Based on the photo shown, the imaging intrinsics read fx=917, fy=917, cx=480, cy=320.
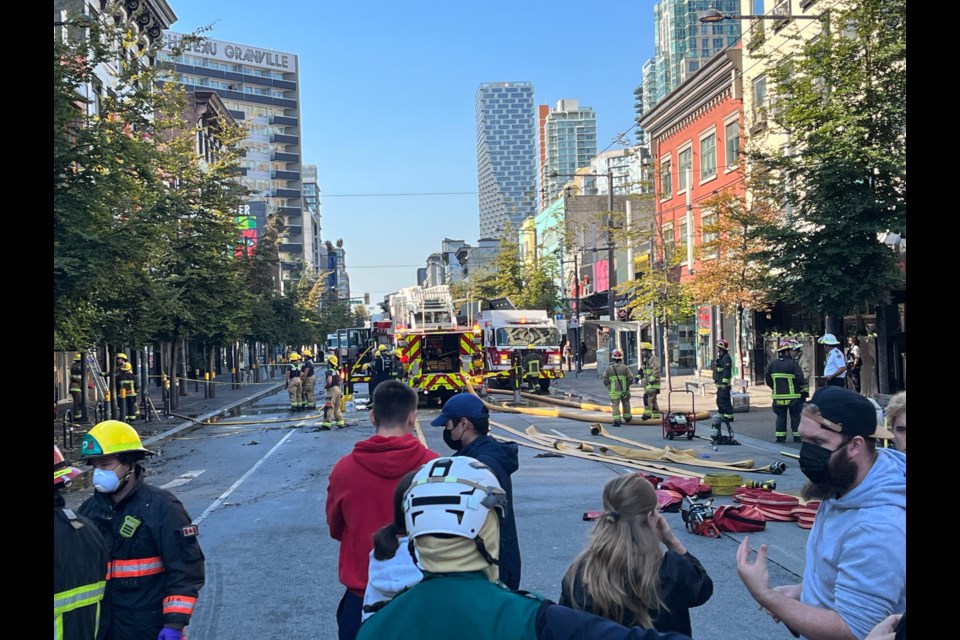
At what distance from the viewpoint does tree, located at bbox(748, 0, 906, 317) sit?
696 inches

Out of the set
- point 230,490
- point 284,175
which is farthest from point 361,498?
point 284,175

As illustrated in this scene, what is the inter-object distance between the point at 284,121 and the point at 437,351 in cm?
11412

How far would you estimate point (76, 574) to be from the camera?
12.3ft

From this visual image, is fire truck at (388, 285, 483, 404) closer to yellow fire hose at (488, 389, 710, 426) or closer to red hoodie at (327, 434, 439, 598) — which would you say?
yellow fire hose at (488, 389, 710, 426)

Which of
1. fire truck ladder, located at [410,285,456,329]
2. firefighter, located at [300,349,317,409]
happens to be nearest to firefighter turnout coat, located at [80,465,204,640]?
firefighter, located at [300,349,317,409]

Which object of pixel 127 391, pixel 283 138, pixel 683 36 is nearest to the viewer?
pixel 127 391

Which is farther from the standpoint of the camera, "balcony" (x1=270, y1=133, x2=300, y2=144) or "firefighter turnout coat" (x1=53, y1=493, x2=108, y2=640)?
"balcony" (x1=270, y1=133, x2=300, y2=144)

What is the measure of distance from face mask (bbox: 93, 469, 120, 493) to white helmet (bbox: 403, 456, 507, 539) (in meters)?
2.25

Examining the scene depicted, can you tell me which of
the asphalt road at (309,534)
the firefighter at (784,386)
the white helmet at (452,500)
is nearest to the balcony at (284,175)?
the asphalt road at (309,534)

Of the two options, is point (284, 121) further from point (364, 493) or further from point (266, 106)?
point (364, 493)

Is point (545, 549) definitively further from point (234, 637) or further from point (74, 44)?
point (74, 44)

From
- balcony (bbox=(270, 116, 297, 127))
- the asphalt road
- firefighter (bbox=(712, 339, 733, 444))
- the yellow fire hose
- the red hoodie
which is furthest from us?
balcony (bbox=(270, 116, 297, 127))

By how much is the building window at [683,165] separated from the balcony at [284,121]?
10304 cm
